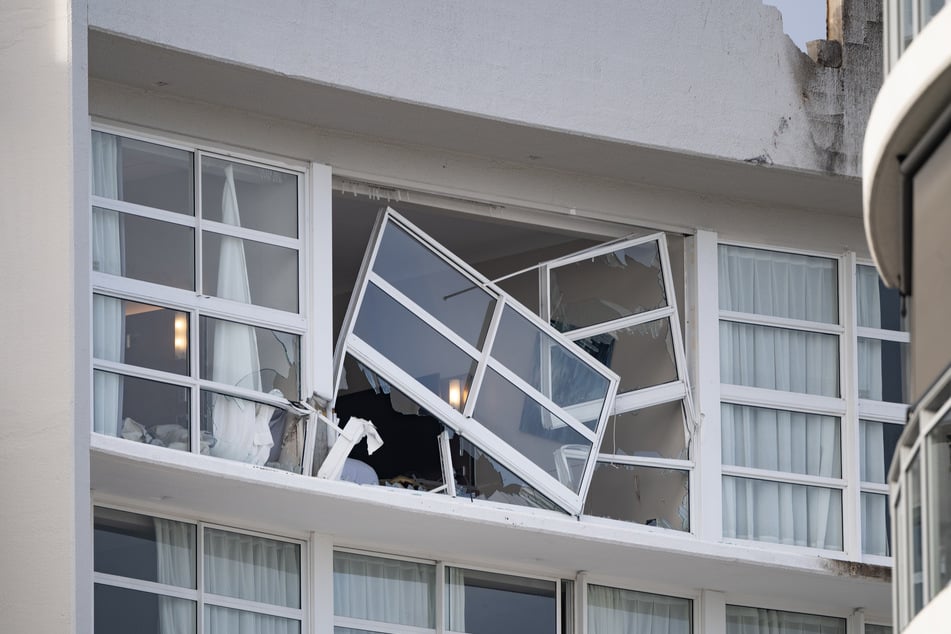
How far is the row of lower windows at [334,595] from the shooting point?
1293 cm

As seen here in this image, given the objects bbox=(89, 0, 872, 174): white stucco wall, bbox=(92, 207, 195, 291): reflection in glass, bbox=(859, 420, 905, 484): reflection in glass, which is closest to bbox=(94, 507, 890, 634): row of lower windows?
bbox=(859, 420, 905, 484): reflection in glass

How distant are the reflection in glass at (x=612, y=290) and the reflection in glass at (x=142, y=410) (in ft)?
11.7

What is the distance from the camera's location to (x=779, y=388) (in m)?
15.5

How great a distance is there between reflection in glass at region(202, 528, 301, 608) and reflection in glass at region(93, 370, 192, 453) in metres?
0.89

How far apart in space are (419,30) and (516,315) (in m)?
2.53

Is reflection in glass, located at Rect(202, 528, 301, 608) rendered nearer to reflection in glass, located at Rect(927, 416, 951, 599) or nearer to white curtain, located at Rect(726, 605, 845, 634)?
white curtain, located at Rect(726, 605, 845, 634)

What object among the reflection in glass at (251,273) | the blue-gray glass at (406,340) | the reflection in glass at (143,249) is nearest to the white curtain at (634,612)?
the blue-gray glass at (406,340)

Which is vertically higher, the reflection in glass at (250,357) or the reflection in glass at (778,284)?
the reflection in glass at (778,284)

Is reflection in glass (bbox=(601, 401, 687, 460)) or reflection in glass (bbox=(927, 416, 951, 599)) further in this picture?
reflection in glass (bbox=(601, 401, 687, 460))

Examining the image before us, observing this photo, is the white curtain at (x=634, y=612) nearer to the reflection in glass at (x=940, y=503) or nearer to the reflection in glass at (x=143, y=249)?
the reflection in glass at (x=143, y=249)

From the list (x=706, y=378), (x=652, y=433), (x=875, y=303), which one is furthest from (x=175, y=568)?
(x=875, y=303)

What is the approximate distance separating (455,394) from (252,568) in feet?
6.66

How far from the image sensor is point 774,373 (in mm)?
15461

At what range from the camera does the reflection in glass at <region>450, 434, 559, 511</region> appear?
14.1m
